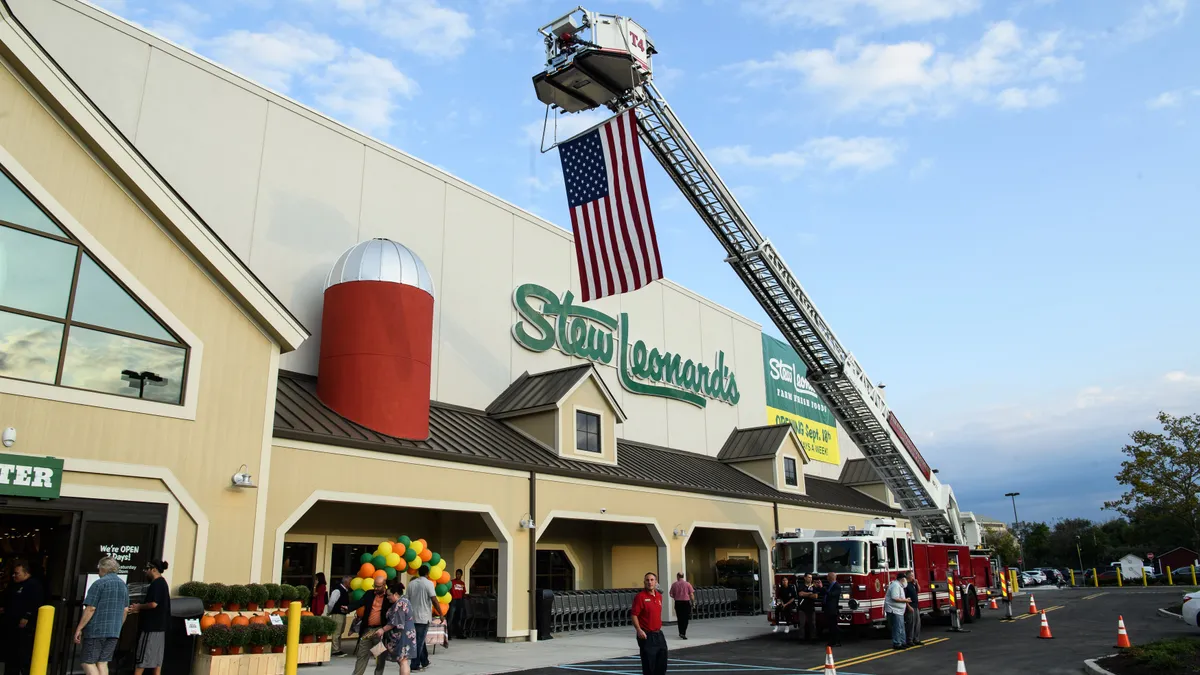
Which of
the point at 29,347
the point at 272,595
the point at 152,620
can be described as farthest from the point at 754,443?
the point at 29,347

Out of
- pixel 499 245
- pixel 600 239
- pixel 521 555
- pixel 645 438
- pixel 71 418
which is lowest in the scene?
pixel 521 555

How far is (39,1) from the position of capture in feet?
55.6

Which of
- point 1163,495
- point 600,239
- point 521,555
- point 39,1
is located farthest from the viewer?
point 1163,495

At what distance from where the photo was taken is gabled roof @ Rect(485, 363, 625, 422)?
23328 millimetres

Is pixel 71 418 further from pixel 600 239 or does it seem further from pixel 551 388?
pixel 551 388

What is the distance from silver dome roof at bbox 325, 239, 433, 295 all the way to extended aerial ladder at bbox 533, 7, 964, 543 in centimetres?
522

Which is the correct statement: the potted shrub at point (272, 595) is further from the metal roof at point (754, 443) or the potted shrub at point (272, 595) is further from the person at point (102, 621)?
the metal roof at point (754, 443)

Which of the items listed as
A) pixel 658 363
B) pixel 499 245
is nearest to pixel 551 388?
pixel 499 245

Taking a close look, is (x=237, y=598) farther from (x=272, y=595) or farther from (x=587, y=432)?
(x=587, y=432)

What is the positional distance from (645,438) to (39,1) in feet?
73.9

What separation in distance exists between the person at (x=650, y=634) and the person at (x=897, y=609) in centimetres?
923

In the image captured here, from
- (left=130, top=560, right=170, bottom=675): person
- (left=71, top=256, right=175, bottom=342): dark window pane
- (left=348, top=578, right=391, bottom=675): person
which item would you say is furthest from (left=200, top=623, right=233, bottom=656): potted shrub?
(left=71, top=256, right=175, bottom=342): dark window pane

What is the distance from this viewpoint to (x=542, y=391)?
24078 millimetres

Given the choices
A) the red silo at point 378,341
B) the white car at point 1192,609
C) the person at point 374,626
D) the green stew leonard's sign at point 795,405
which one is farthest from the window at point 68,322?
the green stew leonard's sign at point 795,405
